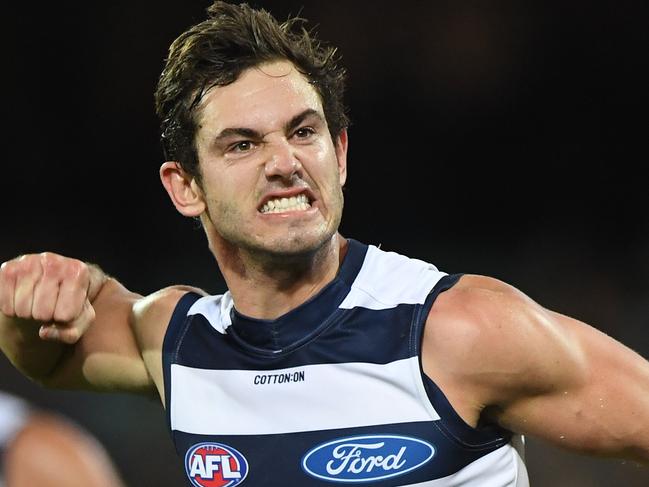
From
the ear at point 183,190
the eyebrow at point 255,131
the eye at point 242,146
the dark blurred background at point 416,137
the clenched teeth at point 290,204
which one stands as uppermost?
the eyebrow at point 255,131

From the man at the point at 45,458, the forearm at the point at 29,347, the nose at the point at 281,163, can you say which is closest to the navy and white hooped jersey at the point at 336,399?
the nose at the point at 281,163

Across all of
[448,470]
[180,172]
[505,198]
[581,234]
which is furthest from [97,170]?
[448,470]

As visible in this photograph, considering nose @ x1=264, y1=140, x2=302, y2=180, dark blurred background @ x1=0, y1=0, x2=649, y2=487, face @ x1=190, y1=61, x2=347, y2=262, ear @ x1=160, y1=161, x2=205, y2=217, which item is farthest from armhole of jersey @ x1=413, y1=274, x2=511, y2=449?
dark blurred background @ x1=0, y1=0, x2=649, y2=487

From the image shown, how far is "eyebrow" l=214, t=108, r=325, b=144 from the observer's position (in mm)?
2750

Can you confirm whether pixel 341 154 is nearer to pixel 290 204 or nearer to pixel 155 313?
pixel 290 204

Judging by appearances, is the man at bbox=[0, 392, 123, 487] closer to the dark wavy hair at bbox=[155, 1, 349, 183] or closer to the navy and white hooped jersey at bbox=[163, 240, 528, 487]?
the navy and white hooped jersey at bbox=[163, 240, 528, 487]

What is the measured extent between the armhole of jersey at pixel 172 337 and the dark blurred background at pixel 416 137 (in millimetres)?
3513

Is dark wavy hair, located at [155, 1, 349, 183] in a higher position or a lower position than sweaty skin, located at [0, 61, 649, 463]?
higher

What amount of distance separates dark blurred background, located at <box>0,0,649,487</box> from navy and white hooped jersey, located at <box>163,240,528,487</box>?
3.77 metres

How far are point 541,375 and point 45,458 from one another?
1.42m

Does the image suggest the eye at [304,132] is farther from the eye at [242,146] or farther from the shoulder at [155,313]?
the shoulder at [155,313]

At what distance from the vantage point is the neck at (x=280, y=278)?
9.16 feet

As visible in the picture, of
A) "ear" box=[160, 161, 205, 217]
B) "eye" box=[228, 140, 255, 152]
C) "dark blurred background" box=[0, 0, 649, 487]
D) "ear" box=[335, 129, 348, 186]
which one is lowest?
"dark blurred background" box=[0, 0, 649, 487]

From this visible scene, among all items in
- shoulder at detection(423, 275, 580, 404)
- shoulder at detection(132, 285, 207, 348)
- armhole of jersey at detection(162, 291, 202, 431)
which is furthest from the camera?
shoulder at detection(132, 285, 207, 348)
